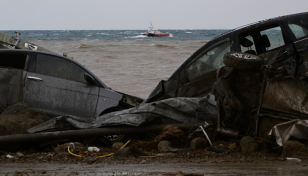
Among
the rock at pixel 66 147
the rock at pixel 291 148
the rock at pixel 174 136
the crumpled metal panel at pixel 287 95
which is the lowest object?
the rock at pixel 66 147

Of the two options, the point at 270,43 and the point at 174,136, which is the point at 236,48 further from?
the point at 174,136

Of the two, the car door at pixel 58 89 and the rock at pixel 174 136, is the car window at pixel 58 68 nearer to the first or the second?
the car door at pixel 58 89

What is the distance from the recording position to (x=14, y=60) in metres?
7.08

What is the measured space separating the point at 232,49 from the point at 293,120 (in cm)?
215

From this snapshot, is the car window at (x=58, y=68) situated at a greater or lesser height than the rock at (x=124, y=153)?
greater

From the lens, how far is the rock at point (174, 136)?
18.2 feet

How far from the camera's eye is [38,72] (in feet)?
22.9

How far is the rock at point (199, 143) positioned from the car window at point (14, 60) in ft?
11.9

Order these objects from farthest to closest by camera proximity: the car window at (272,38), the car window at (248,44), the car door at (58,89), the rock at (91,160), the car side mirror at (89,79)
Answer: the car side mirror at (89,79)
the car door at (58,89)
the car window at (248,44)
the car window at (272,38)
the rock at (91,160)

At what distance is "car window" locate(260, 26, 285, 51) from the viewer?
6078 mm

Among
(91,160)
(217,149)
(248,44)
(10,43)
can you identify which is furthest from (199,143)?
(10,43)

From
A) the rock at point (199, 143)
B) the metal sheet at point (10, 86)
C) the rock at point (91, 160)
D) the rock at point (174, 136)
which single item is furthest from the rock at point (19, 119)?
the rock at point (199, 143)

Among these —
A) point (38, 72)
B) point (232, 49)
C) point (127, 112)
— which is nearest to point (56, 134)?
point (127, 112)

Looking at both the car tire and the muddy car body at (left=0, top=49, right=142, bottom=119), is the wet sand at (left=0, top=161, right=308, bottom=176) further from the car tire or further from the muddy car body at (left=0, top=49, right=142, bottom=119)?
the muddy car body at (left=0, top=49, right=142, bottom=119)
